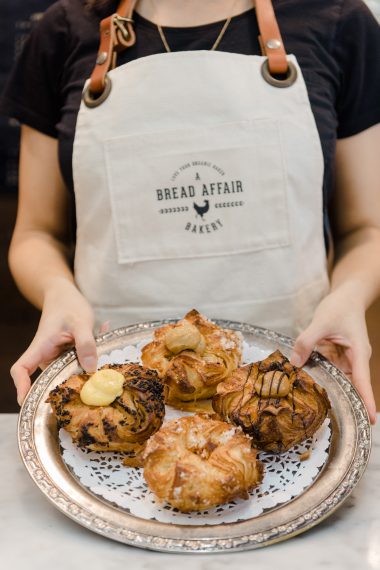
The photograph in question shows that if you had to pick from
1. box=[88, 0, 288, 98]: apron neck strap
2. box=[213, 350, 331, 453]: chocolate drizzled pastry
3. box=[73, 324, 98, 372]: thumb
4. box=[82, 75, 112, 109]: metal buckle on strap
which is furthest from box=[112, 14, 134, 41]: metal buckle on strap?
box=[213, 350, 331, 453]: chocolate drizzled pastry

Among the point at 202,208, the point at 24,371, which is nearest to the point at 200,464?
the point at 24,371

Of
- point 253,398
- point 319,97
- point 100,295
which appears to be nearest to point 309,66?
point 319,97

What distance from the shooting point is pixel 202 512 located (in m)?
1.08

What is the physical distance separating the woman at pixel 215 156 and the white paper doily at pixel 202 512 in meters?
0.38

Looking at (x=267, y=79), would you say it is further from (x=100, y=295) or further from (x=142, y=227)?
(x=100, y=295)

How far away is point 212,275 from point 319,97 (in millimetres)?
→ 511

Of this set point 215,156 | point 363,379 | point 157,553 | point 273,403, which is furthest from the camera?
point 215,156

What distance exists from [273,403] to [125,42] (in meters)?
1.00

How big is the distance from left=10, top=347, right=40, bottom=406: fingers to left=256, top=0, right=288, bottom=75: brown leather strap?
865 mm

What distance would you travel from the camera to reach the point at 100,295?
5.77 ft

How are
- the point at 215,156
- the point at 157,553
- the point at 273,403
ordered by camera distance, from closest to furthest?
the point at 157,553 < the point at 273,403 < the point at 215,156

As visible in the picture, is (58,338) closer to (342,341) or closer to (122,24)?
(342,341)

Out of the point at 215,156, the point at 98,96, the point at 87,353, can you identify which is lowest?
the point at 87,353

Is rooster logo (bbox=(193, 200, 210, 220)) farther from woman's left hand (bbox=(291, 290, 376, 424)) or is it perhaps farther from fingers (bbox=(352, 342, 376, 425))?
fingers (bbox=(352, 342, 376, 425))
